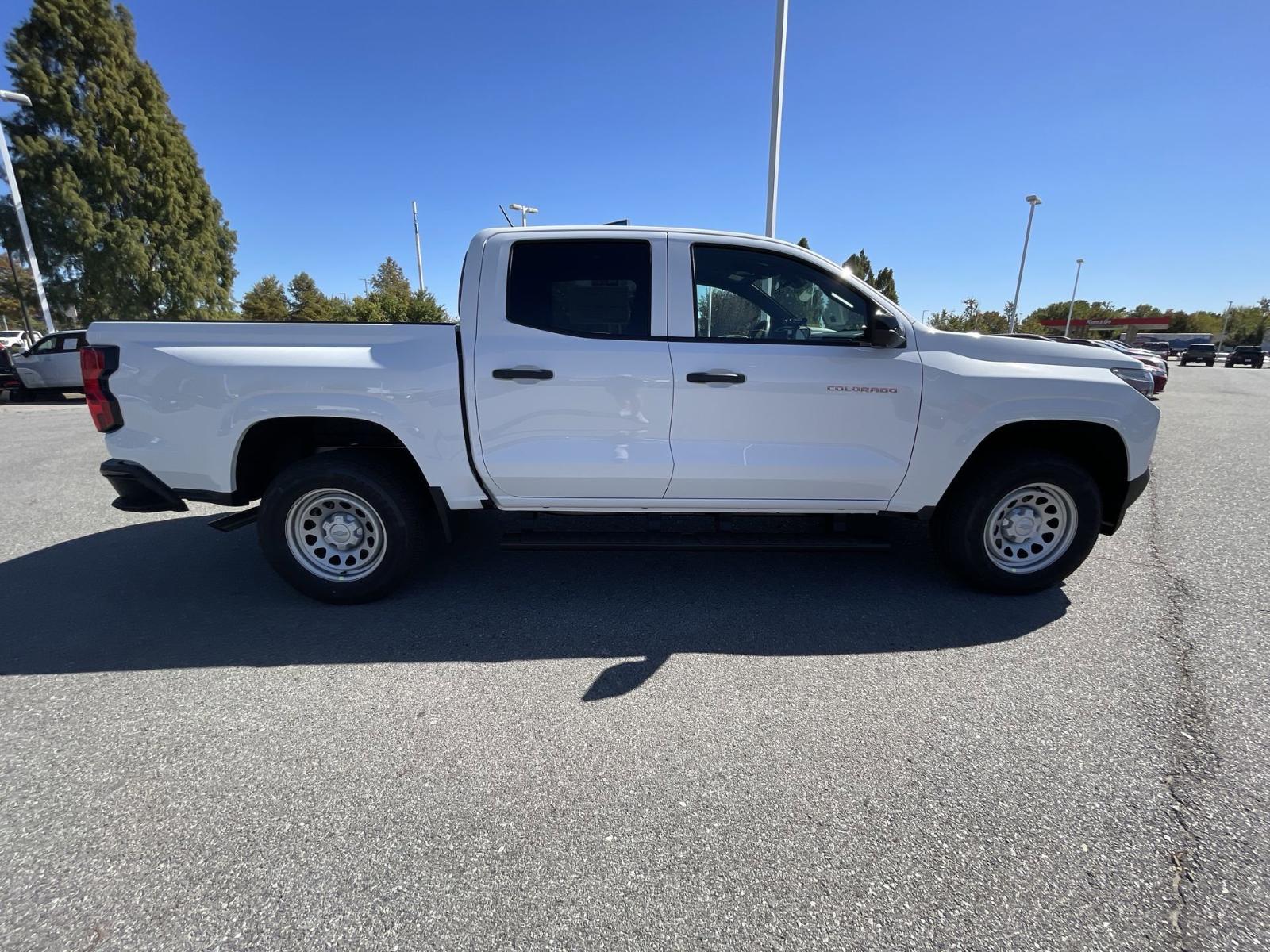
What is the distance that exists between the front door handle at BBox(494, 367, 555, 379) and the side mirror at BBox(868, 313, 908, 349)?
176 centimetres

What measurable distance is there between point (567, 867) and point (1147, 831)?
193cm

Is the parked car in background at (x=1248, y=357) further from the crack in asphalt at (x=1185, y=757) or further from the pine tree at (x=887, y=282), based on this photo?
the crack in asphalt at (x=1185, y=757)

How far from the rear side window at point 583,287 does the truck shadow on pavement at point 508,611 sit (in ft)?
5.34

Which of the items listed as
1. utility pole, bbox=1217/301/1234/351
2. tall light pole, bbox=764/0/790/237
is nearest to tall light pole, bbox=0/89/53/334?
tall light pole, bbox=764/0/790/237

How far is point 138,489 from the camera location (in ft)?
11.1

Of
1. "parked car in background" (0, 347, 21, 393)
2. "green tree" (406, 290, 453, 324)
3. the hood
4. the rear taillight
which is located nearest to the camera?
the rear taillight

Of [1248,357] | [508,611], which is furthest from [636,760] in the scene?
[1248,357]

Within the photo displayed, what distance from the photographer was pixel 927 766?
2281 millimetres

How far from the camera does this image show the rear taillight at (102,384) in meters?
3.18

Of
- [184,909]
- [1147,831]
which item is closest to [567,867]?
[184,909]

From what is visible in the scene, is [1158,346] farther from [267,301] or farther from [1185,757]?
[267,301]

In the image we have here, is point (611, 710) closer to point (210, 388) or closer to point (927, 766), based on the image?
point (927, 766)

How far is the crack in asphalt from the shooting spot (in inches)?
69.0

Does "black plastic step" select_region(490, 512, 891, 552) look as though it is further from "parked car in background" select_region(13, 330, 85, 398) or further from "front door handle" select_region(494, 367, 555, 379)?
"parked car in background" select_region(13, 330, 85, 398)
